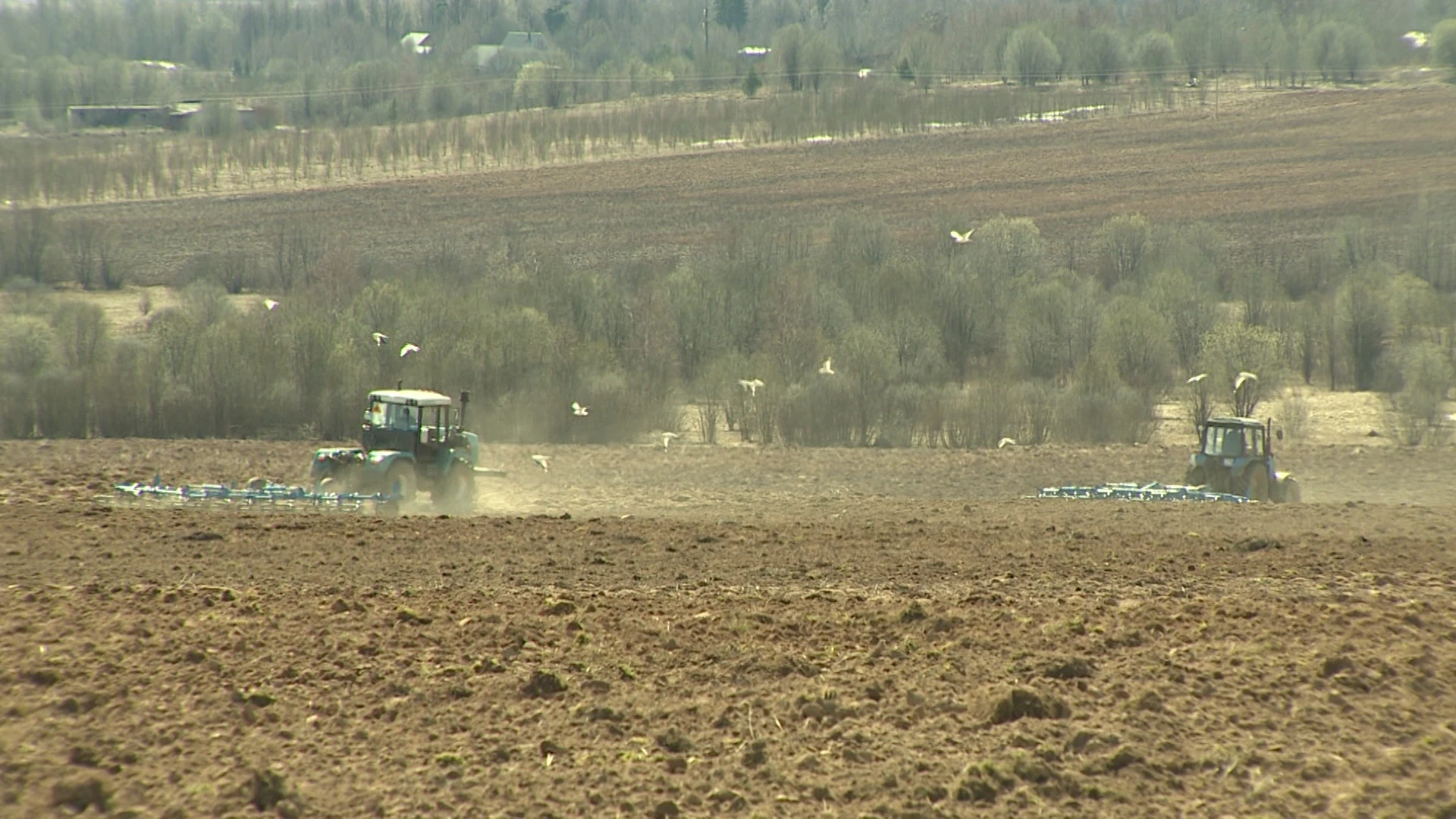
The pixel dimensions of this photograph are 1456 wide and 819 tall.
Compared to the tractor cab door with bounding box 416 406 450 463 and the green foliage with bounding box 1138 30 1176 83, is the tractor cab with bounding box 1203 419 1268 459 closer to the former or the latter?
the tractor cab door with bounding box 416 406 450 463

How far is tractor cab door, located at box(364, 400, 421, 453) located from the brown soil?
4165mm

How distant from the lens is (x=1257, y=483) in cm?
→ 1933

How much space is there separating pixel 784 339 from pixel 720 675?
25.6 meters

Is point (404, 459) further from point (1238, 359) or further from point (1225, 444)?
point (1238, 359)

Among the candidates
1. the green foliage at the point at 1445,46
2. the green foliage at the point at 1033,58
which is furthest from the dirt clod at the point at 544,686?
the green foliage at the point at 1033,58

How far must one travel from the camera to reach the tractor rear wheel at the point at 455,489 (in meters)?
18.0

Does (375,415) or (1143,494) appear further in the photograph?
(1143,494)

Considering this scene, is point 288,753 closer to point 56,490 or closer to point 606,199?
point 56,490

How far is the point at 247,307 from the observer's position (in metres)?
41.7

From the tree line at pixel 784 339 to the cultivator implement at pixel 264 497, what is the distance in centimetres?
924

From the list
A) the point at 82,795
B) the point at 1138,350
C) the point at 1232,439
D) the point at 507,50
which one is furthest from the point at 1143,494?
the point at 507,50

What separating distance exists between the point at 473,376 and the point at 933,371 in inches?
439

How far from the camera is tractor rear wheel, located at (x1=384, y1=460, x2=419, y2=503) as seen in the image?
1728 centimetres

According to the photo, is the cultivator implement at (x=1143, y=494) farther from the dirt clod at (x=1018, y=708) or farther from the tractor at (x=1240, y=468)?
the dirt clod at (x=1018, y=708)
